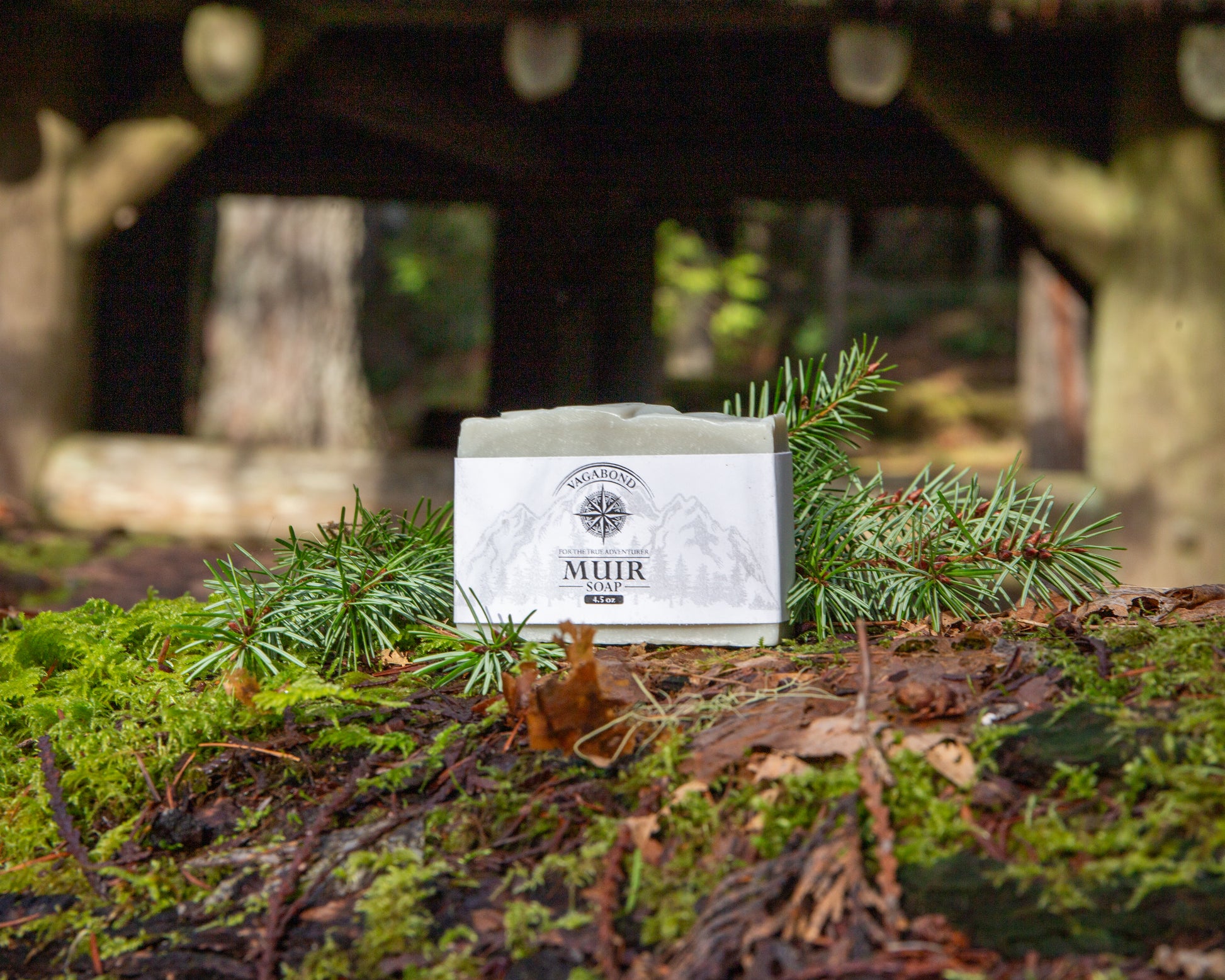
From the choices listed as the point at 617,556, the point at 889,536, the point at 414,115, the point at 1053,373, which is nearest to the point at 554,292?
the point at 414,115

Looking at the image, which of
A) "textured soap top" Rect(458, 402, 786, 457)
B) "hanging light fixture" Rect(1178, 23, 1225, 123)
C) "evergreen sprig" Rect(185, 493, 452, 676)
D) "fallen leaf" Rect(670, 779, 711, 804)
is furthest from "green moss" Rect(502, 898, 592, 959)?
"hanging light fixture" Rect(1178, 23, 1225, 123)

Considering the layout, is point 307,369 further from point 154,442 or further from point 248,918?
point 248,918

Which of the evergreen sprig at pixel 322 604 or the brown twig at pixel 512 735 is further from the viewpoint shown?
the evergreen sprig at pixel 322 604

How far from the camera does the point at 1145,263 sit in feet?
14.3

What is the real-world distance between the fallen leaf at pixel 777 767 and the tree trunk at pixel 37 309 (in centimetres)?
483

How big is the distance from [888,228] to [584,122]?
1512 cm

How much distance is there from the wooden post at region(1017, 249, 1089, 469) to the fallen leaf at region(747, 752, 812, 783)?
12.1 metres

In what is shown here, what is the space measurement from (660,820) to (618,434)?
0.53m

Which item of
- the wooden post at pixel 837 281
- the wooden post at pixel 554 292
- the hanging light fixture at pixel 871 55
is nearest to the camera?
the hanging light fixture at pixel 871 55

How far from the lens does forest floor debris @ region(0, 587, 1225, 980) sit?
3.13 ft

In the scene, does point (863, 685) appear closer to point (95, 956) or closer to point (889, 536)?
point (889, 536)

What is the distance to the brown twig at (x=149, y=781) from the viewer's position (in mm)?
1229

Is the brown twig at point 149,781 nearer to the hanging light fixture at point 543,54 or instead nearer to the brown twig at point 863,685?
the brown twig at point 863,685

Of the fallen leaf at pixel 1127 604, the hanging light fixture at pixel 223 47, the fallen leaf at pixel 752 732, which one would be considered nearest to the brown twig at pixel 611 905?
the fallen leaf at pixel 752 732
